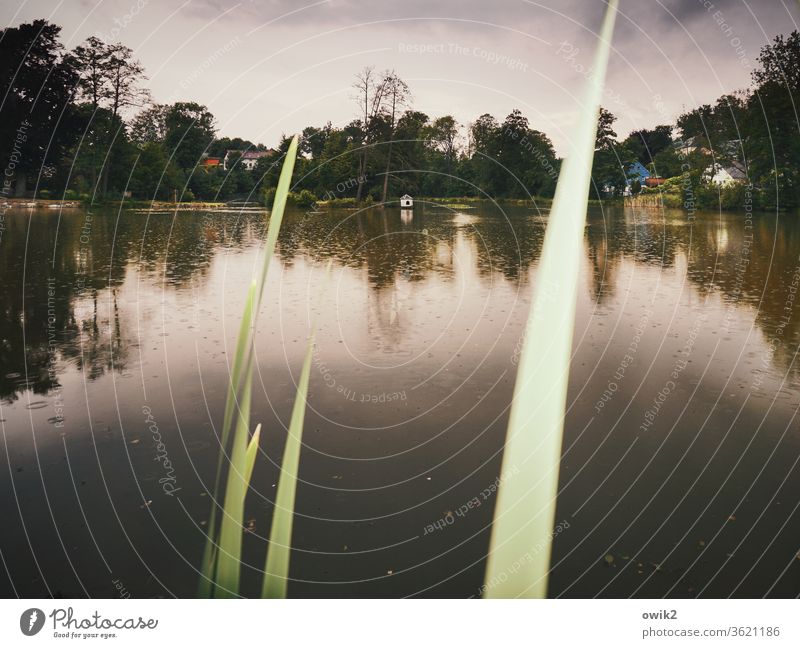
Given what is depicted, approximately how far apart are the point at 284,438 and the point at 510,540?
9.08 ft

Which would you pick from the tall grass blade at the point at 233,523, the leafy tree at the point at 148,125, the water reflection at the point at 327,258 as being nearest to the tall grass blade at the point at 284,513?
the tall grass blade at the point at 233,523

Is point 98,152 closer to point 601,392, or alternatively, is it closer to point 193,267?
point 193,267

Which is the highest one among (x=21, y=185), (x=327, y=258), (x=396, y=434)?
(x=21, y=185)

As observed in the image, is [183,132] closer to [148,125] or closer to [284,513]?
[148,125]

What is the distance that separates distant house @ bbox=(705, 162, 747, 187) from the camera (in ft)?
174

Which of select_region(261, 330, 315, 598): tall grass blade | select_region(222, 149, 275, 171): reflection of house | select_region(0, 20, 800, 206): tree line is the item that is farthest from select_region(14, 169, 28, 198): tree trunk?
select_region(261, 330, 315, 598): tall grass blade

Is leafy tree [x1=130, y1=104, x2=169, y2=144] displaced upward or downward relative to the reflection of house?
downward

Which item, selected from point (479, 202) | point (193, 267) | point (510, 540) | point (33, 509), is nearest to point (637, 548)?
point (510, 540)

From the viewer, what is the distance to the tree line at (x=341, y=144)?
1238 inches

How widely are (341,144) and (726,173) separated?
133ft

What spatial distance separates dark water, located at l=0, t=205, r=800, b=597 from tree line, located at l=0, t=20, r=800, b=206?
14.8m

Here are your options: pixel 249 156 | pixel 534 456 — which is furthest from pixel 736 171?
pixel 249 156

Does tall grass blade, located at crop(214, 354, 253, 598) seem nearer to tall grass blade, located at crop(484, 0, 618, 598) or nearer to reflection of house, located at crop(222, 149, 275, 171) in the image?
tall grass blade, located at crop(484, 0, 618, 598)

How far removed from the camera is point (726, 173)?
58.9 meters
